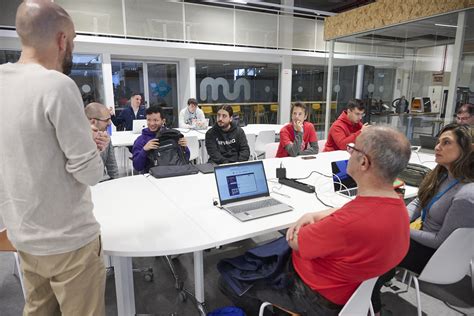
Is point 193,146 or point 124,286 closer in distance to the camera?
point 124,286

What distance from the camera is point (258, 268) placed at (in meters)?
1.66

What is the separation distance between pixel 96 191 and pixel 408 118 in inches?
214

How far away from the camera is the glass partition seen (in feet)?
27.9

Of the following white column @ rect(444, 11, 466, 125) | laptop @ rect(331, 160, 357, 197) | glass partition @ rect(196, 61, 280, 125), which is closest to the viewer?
laptop @ rect(331, 160, 357, 197)

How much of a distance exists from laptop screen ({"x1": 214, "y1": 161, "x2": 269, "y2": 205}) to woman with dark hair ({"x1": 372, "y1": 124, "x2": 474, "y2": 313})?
3.22 ft

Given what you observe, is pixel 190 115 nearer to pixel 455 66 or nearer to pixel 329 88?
pixel 329 88

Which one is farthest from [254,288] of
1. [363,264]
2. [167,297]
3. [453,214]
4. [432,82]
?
[432,82]

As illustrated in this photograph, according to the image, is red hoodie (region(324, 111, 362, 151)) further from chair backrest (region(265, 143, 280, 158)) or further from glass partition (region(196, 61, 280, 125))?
glass partition (region(196, 61, 280, 125))

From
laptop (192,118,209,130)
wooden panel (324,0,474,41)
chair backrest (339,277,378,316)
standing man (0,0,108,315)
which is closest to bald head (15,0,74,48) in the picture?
standing man (0,0,108,315)

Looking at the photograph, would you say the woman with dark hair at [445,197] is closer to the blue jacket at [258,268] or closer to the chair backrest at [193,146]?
the blue jacket at [258,268]

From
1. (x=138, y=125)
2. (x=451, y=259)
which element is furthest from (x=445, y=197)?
(x=138, y=125)

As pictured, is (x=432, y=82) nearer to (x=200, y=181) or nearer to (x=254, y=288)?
(x=200, y=181)

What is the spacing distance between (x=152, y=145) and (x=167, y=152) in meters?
0.18

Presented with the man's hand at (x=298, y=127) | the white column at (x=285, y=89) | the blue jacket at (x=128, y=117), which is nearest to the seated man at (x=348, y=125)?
the man's hand at (x=298, y=127)
